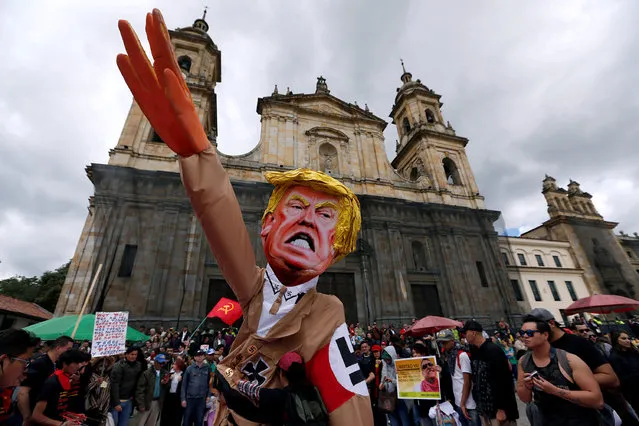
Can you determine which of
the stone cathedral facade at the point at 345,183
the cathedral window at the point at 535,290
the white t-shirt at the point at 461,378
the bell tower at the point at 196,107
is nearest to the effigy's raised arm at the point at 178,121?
the white t-shirt at the point at 461,378

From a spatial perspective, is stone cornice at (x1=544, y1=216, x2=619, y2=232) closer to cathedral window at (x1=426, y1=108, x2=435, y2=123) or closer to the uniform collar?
cathedral window at (x1=426, y1=108, x2=435, y2=123)

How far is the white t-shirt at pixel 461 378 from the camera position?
343 cm

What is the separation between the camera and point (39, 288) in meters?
27.2

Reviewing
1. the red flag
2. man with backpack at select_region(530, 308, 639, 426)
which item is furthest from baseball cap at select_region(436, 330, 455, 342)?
the red flag

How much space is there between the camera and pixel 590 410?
2.12 meters

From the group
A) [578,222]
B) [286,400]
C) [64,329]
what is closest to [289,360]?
[286,400]

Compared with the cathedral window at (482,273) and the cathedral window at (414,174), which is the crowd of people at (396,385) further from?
the cathedral window at (414,174)

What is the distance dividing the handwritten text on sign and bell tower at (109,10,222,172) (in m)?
9.41

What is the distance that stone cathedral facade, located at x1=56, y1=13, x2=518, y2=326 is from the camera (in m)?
11.2

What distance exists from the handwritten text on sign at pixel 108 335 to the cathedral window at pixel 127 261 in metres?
7.56

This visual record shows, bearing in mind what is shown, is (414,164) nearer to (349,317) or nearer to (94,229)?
(349,317)

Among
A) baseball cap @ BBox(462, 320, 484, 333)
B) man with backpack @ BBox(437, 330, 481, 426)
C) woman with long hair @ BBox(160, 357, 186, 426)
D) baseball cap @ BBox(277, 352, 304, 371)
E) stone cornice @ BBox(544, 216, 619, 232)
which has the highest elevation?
stone cornice @ BBox(544, 216, 619, 232)

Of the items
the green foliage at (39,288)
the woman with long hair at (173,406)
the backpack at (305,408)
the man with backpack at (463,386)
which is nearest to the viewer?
the backpack at (305,408)

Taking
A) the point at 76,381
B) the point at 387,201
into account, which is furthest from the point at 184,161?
the point at 387,201
